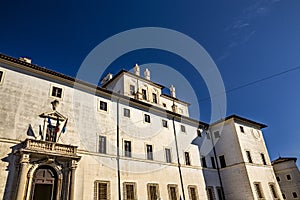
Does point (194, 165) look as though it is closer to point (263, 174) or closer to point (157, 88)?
point (263, 174)

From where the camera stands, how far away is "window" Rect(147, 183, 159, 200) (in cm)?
2273

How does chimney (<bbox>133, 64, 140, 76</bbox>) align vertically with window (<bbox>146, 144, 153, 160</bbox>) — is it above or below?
above

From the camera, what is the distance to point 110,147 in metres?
22.2

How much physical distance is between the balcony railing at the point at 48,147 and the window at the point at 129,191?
600cm

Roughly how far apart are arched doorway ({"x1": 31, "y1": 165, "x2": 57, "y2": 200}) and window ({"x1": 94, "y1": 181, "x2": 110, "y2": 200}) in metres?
3.37

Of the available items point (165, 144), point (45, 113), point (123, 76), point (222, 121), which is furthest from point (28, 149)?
point (222, 121)

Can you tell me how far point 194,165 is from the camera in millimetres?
29531

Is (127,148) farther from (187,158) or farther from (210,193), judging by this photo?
(210,193)

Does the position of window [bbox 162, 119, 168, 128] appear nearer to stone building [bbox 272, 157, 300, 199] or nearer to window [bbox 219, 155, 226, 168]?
window [bbox 219, 155, 226, 168]

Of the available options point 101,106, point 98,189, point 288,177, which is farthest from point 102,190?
point 288,177

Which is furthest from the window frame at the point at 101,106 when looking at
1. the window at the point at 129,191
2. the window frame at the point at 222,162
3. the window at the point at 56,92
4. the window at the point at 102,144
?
the window frame at the point at 222,162

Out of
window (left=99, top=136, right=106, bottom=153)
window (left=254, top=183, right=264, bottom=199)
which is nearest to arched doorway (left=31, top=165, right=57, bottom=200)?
window (left=99, top=136, right=106, bottom=153)

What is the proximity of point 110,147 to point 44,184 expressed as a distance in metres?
6.65

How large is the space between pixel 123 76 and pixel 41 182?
64.2 ft
